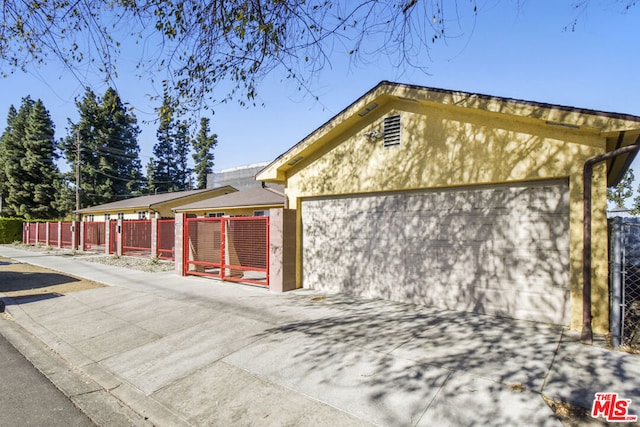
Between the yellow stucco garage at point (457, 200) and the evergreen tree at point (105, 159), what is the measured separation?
38.1m

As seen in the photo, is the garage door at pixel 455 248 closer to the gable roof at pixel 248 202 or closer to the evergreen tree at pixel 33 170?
the gable roof at pixel 248 202

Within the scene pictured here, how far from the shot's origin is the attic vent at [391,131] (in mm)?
7555

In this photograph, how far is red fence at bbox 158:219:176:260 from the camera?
1558cm

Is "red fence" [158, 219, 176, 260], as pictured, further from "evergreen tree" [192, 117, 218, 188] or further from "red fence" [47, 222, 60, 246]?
"evergreen tree" [192, 117, 218, 188]

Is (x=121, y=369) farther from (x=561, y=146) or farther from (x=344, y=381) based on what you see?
(x=561, y=146)

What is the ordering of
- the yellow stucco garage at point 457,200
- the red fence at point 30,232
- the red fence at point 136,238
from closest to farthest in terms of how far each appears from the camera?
the yellow stucco garage at point 457,200 → the red fence at point 136,238 → the red fence at point 30,232

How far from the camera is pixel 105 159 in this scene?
41.6 meters

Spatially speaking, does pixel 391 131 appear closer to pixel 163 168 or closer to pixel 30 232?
pixel 30 232

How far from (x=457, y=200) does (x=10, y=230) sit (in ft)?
131

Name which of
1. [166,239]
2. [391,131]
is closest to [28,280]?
[166,239]

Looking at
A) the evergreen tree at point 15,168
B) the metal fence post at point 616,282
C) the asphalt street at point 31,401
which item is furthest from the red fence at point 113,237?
the evergreen tree at point 15,168

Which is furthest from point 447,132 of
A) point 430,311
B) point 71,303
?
point 71,303

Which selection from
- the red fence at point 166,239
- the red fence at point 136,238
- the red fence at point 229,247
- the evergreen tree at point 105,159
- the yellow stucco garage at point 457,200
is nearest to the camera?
the yellow stucco garage at point 457,200

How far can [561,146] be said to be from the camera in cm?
570
